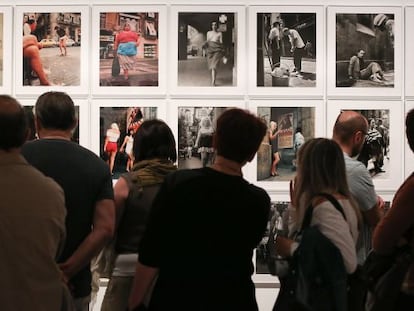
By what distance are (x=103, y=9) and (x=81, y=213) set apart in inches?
87.2

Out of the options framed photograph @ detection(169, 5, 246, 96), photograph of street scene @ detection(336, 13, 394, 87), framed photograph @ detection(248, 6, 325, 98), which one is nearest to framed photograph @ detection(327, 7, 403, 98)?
photograph of street scene @ detection(336, 13, 394, 87)

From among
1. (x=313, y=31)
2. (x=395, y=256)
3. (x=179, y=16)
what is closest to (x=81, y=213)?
(x=395, y=256)

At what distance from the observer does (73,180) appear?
3.05m

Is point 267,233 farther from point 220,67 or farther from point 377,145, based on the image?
point 220,67

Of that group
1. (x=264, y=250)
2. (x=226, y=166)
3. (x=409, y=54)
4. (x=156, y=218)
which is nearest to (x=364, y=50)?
(x=409, y=54)

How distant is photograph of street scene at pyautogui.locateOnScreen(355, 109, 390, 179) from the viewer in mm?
4859

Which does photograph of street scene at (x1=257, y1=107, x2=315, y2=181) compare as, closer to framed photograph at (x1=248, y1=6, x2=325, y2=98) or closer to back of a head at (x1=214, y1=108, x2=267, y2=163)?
framed photograph at (x1=248, y1=6, x2=325, y2=98)

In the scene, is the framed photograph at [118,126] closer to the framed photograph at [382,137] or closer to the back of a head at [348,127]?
the framed photograph at [382,137]

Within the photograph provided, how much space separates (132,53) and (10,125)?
7.72 feet

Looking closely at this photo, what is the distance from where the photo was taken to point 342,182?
3068 millimetres

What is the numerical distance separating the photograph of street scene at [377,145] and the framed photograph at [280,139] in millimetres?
344

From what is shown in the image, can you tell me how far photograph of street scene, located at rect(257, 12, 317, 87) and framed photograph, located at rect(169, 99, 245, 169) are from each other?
31 cm

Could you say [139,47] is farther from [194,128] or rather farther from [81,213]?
[81,213]

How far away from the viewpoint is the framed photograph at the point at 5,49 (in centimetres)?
486
